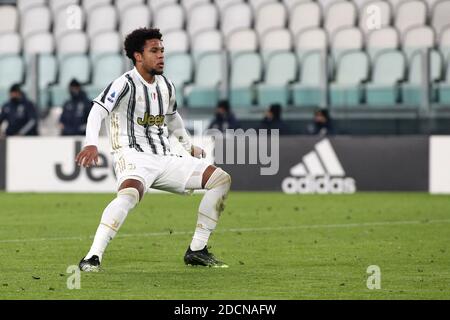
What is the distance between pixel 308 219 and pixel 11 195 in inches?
240

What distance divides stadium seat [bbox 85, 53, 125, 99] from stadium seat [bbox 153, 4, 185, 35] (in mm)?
1852

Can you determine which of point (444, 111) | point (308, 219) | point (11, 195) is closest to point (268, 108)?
point (444, 111)

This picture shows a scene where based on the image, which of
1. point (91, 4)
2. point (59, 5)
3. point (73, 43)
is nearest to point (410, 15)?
point (91, 4)

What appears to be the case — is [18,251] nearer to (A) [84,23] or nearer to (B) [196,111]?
(B) [196,111]

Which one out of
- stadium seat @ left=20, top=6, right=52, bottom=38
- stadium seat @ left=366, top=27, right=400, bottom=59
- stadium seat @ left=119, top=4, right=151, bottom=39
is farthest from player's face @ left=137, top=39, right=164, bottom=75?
stadium seat @ left=20, top=6, right=52, bottom=38

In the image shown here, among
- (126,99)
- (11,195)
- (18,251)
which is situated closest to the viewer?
(126,99)

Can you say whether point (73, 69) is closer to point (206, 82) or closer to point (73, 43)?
point (73, 43)

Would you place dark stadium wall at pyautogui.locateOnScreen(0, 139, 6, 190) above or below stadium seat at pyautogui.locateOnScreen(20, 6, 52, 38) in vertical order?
below

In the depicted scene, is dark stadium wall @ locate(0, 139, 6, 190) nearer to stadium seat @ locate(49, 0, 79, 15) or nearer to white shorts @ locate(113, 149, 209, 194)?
stadium seat @ locate(49, 0, 79, 15)

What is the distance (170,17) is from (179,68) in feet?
6.74

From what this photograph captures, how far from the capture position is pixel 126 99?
9539 millimetres

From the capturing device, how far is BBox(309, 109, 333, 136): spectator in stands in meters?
19.7

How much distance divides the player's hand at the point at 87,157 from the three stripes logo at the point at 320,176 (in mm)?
10844

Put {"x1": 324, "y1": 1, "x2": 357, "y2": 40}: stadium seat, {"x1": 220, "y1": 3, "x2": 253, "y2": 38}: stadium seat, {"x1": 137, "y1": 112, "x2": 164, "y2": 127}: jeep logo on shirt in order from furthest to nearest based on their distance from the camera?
{"x1": 220, "y1": 3, "x2": 253, "y2": 38}: stadium seat → {"x1": 324, "y1": 1, "x2": 357, "y2": 40}: stadium seat → {"x1": 137, "y1": 112, "x2": 164, "y2": 127}: jeep logo on shirt
